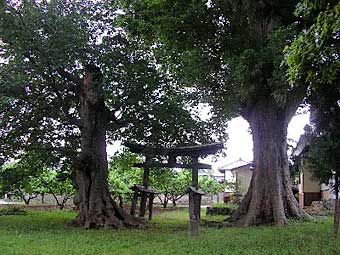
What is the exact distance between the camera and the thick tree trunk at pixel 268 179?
1491 cm

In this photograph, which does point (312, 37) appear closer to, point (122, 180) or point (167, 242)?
point (167, 242)

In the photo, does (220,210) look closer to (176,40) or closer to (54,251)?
(176,40)

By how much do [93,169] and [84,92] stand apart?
292cm

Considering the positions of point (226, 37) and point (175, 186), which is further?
point (175, 186)

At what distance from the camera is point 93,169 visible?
1545 centimetres

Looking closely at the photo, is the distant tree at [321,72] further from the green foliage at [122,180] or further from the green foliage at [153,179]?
the green foliage at [122,180]

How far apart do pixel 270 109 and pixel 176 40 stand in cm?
510

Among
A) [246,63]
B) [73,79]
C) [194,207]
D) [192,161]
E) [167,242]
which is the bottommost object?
[167,242]

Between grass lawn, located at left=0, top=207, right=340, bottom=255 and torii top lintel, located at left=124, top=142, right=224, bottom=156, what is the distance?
8.76 ft

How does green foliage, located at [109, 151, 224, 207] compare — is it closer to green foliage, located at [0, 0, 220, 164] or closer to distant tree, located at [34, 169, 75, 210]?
distant tree, located at [34, 169, 75, 210]

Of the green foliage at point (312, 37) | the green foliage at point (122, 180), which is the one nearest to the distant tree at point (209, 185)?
the green foliage at point (122, 180)

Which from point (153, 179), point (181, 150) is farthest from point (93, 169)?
point (153, 179)

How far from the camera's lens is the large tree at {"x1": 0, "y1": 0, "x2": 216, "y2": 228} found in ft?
43.1

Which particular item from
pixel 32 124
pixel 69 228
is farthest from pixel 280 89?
pixel 32 124
